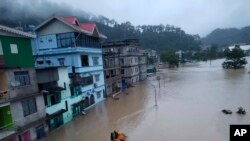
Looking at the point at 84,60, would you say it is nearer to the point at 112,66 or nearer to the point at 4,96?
the point at 112,66

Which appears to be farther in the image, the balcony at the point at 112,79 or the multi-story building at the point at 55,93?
→ the balcony at the point at 112,79

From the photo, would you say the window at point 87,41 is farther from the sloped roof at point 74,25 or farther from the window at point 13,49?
the window at point 13,49

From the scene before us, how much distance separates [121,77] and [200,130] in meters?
31.4

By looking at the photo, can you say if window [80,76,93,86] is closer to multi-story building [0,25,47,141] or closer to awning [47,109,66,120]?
awning [47,109,66,120]

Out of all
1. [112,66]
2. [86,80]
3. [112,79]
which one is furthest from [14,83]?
[112,66]

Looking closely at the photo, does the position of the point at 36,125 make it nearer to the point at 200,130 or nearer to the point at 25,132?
the point at 25,132

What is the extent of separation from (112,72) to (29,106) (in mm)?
28526

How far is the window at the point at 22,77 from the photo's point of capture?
1961 centimetres

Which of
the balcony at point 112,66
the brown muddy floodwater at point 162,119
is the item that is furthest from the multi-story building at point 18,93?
the balcony at point 112,66

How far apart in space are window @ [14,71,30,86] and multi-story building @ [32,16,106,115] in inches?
318

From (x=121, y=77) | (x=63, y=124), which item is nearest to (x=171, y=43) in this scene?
(x=121, y=77)

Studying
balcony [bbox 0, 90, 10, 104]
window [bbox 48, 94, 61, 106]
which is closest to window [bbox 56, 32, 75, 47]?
window [bbox 48, 94, 61, 106]

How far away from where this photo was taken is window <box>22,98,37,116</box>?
19.9 metres

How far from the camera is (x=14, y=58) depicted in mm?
19766
